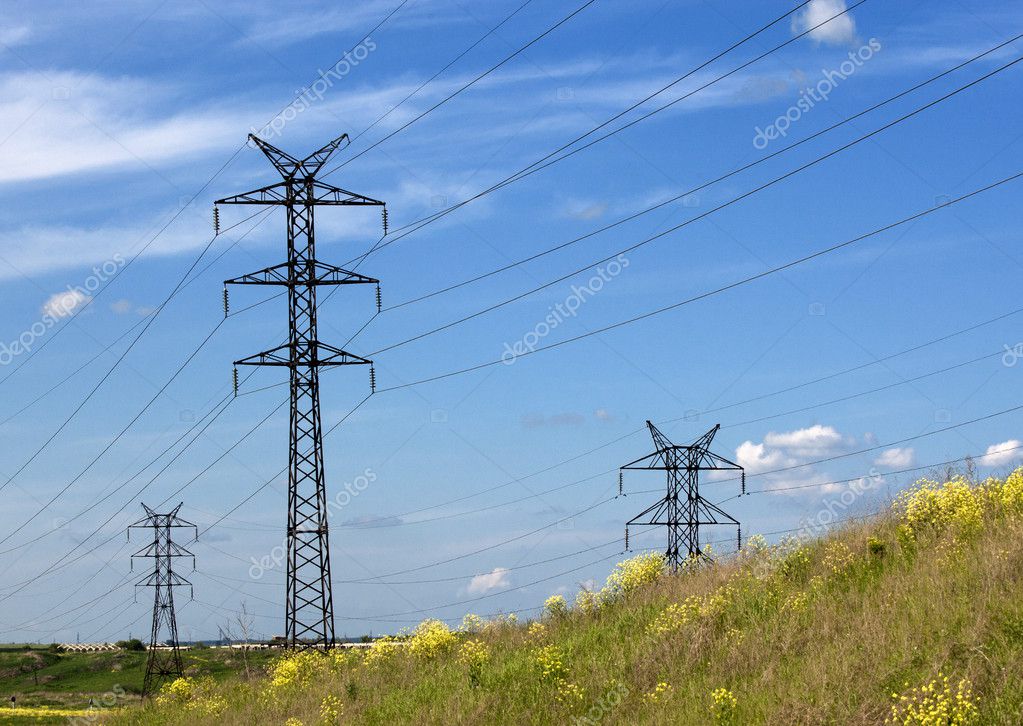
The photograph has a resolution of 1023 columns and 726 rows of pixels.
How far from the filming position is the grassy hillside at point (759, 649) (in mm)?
16672

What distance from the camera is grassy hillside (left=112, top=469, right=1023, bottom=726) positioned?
16672mm

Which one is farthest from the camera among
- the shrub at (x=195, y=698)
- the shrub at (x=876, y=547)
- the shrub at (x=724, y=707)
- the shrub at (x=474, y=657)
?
the shrub at (x=195, y=698)

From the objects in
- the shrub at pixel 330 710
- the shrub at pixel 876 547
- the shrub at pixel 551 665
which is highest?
the shrub at pixel 876 547

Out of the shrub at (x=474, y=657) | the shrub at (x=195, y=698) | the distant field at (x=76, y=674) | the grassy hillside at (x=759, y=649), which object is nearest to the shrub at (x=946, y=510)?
the grassy hillside at (x=759, y=649)

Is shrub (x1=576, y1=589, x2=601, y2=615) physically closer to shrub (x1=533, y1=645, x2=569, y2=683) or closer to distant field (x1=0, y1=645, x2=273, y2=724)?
shrub (x1=533, y1=645, x2=569, y2=683)

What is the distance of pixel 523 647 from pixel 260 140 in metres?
20.1

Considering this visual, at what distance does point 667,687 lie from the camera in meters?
19.9

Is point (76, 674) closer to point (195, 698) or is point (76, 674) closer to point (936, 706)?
point (195, 698)

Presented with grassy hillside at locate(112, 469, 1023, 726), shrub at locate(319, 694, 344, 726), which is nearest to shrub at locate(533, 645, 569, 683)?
grassy hillside at locate(112, 469, 1023, 726)

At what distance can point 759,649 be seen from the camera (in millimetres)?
20078

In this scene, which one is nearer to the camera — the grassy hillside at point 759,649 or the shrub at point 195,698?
the grassy hillside at point 759,649

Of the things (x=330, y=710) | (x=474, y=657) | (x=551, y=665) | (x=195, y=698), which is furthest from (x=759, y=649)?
(x=195, y=698)

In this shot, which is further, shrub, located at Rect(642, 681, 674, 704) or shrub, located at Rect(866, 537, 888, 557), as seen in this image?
shrub, located at Rect(866, 537, 888, 557)

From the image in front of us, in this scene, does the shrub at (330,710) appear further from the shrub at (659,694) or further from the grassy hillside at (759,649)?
the shrub at (659,694)
